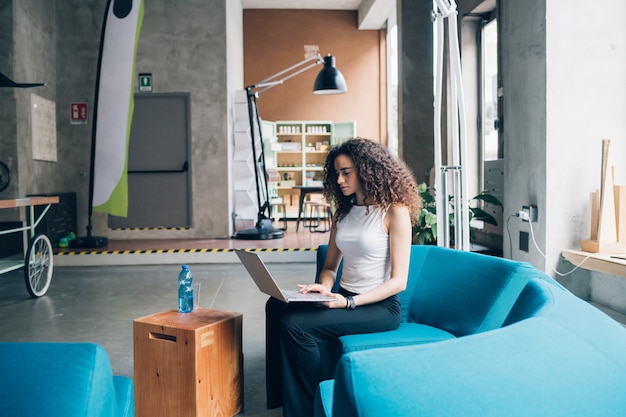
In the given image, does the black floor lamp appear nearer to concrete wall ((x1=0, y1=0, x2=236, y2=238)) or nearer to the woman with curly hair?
concrete wall ((x1=0, y1=0, x2=236, y2=238))

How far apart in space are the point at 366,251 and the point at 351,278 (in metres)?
0.16

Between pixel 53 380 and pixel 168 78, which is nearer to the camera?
pixel 53 380

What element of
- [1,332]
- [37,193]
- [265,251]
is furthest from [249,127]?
[1,332]

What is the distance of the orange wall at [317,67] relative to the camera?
12367 millimetres

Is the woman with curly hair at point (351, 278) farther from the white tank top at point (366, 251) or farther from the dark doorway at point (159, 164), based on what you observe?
the dark doorway at point (159, 164)

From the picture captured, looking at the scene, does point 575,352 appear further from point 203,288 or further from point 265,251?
point 265,251

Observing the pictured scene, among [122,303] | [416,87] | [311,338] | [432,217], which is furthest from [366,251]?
[416,87]

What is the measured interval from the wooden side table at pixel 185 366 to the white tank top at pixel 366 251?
0.61 meters

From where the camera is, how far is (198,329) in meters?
2.37

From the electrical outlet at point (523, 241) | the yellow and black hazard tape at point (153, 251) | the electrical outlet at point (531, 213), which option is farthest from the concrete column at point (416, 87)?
the electrical outlet at point (531, 213)

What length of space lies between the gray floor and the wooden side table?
0.27 m

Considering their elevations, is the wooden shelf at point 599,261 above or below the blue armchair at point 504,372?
below

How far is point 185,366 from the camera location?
2.38 metres

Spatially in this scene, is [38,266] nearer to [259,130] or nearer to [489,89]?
[259,130]
